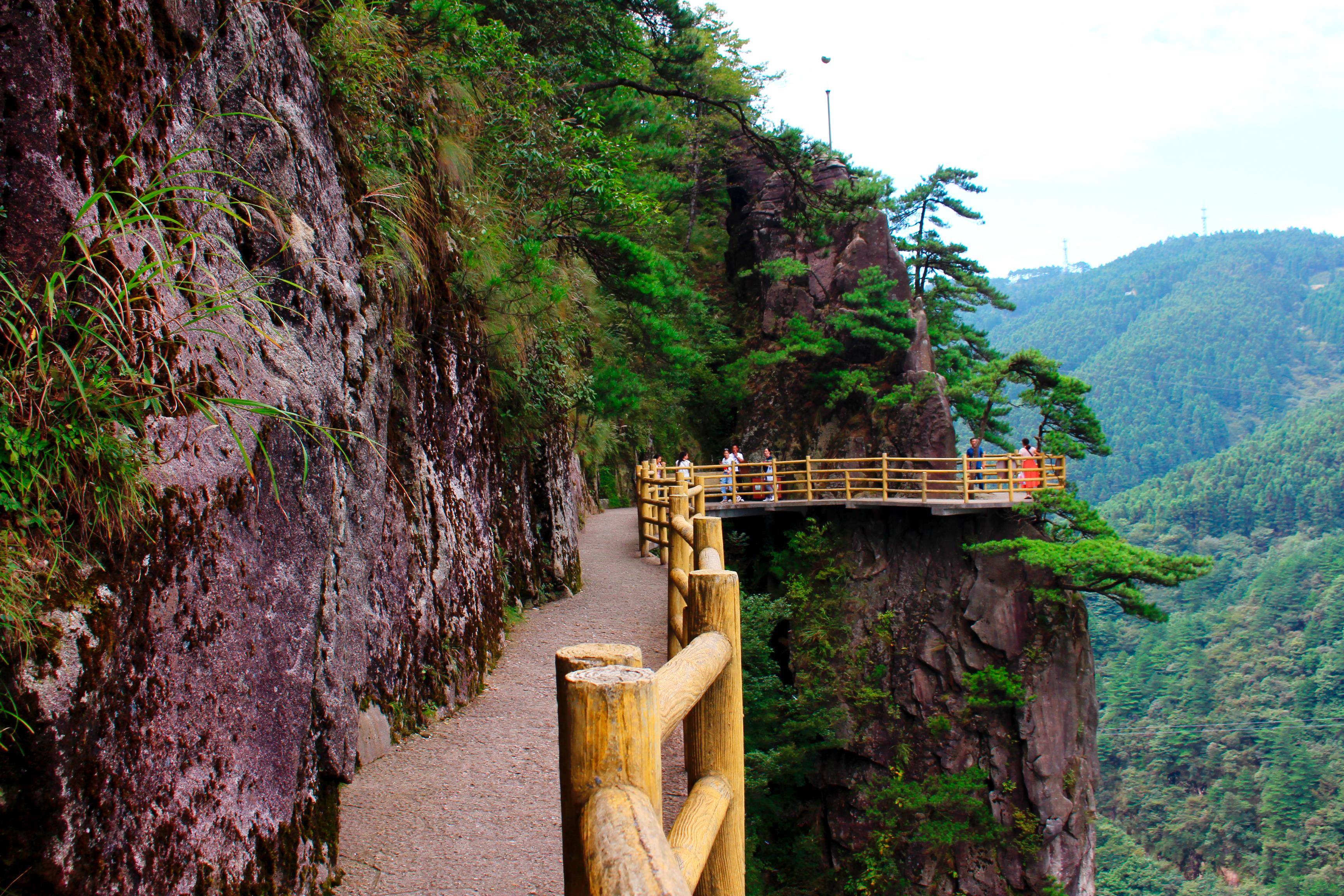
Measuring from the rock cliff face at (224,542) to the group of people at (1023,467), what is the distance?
11.2m

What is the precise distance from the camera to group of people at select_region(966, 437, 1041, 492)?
13.5 metres

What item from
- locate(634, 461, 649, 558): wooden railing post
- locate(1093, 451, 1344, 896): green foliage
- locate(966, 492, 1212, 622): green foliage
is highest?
locate(634, 461, 649, 558): wooden railing post

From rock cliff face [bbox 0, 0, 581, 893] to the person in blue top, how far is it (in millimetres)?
11099

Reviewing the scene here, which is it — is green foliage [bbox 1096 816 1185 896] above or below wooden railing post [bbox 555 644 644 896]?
below

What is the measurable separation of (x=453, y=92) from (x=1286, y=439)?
87.3m

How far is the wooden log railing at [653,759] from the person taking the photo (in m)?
1.13

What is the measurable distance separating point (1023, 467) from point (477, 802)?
39.3 ft

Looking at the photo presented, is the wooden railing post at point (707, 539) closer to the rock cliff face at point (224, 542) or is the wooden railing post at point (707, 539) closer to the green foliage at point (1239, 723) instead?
the rock cliff face at point (224, 542)

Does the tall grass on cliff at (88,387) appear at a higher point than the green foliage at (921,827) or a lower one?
higher

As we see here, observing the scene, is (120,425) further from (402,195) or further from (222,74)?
(402,195)

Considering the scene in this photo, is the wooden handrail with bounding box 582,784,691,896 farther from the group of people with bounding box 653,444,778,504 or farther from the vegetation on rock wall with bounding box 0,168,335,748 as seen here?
the group of people with bounding box 653,444,778,504

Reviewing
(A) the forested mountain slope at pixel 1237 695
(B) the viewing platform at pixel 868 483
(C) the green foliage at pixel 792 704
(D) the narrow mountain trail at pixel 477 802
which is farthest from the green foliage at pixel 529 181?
(A) the forested mountain slope at pixel 1237 695

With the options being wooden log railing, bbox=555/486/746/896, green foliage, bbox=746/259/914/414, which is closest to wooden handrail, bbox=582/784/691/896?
wooden log railing, bbox=555/486/746/896

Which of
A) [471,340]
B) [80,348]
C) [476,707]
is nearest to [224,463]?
[80,348]
